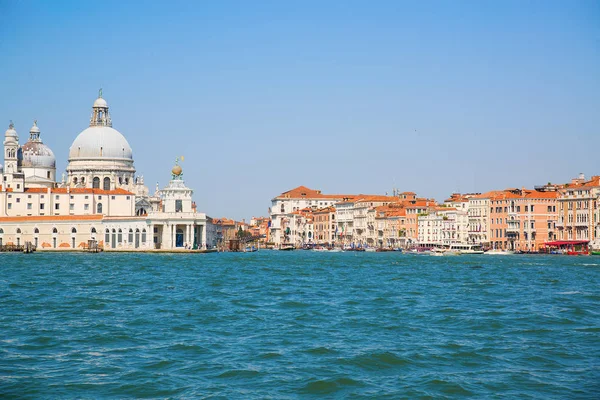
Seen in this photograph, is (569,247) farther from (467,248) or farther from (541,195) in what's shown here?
(467,248)

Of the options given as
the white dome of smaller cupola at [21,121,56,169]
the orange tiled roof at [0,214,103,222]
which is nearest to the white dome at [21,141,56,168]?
the white dome of smaller cupola at [21,121,56,169]

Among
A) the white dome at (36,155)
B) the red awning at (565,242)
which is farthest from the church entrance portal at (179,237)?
the red awning at (565,242)

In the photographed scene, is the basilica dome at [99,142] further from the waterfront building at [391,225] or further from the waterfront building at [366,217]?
the waterfront building at [366,217]

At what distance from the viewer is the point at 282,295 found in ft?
85.3

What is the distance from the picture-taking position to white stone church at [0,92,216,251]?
74500 mm

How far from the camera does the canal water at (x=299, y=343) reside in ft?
41.6

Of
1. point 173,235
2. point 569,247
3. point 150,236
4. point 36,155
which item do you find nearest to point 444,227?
point 569,247

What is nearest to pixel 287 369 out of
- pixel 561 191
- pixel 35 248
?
pixel 35 248

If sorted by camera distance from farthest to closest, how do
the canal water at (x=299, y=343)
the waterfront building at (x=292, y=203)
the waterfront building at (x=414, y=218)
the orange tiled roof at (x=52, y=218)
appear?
the waterfront building at (x=292, y=203), the waterfront building at (x=414, y=218), the orange tiled roof at (x=52, y=218), the canal water at (x=299, y=343)

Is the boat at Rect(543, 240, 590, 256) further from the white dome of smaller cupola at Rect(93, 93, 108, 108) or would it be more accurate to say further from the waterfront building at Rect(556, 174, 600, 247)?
the white dome of smaller cupola at Rect(93, 93, 108, 108)

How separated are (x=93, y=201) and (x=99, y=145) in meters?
8.59

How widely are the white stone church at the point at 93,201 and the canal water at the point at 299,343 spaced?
151ft

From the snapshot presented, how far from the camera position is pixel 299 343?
16188 mm

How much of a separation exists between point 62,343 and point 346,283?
16619 millimetres
